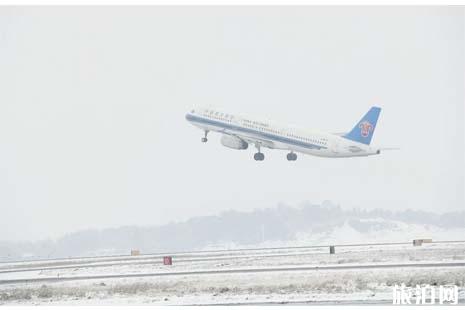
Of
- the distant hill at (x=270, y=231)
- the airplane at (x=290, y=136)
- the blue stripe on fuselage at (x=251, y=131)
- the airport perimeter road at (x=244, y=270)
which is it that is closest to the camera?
the airport perimeter road at (x=244, y=270)

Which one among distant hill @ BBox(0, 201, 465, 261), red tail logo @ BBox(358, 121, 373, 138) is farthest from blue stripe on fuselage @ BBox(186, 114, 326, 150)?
distant hill @ BBox(0, 201, 465, 261)

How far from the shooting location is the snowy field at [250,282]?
2464 inches

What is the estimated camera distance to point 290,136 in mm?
91812

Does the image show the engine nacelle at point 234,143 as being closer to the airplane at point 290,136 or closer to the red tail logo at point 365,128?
the airplane at point 290,136

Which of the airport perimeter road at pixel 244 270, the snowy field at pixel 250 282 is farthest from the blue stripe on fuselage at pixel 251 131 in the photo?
the airport perimeter road at pixel 244 270

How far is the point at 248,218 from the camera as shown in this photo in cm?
11212

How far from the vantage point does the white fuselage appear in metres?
90.5

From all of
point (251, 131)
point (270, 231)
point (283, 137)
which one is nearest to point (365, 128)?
point (283, 137)

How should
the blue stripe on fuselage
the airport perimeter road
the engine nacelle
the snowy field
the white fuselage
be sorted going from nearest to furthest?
the snowy field, the airport perimeter road, the white fuselage, the blue stripe on fuselage, the engine nacelle

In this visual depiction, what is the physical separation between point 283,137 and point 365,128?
734 centimetres

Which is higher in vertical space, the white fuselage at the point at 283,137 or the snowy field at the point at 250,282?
the white fuselage at the point at 283,137

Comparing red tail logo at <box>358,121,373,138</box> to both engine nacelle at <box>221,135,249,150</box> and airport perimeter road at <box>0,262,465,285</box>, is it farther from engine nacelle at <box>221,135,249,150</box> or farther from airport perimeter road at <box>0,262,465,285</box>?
airport perimeter road at <box>0,262,465,285</box>

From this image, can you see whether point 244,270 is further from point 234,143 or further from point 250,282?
point 234,143

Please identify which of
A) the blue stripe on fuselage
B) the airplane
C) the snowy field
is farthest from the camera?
the blue stripe on fuselage
